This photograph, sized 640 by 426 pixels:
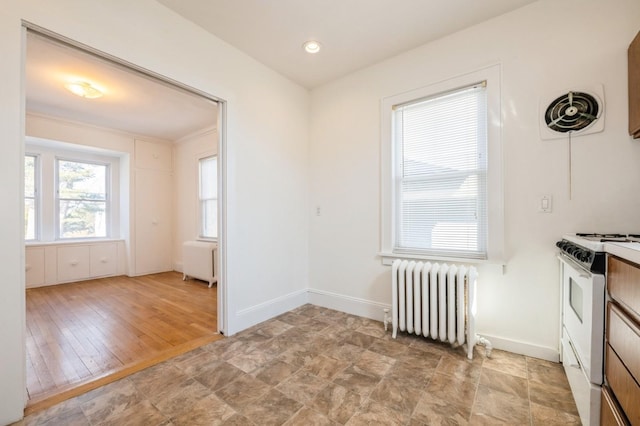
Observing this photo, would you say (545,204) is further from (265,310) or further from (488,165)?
(265,310)

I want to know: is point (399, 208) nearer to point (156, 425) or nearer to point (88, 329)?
point (156, 425)

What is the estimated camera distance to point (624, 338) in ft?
3.31

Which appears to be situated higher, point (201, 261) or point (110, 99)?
point (110, 99)

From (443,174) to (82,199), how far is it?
6.21 metres

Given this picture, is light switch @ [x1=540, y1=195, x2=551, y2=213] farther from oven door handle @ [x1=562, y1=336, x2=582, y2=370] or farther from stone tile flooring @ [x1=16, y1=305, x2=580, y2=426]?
stone tile flooring @ [x1=16, y1=305, x2=580, y2=426]

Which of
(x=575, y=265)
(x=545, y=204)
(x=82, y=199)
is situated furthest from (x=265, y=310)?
→ (x=82, y=199)

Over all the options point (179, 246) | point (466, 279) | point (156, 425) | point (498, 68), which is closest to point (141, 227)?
point (179, 246)

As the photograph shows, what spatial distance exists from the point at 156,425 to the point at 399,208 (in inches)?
96.3

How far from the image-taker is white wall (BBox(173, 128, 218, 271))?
202 inches

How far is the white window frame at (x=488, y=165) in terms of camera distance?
2.18m

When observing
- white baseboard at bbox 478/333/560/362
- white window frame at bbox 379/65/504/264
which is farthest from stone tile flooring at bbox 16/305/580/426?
white window frame at bbox 379/65/504/264

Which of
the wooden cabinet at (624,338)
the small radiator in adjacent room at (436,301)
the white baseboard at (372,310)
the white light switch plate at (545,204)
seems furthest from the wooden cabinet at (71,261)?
the wooden cabinet at (624,338)

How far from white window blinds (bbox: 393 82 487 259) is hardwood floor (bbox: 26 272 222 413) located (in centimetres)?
221

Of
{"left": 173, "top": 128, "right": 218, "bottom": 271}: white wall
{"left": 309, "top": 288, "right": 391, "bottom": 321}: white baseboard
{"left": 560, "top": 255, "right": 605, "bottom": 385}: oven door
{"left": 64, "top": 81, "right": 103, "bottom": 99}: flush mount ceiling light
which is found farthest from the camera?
{"left": 173, "top": 128, "right": 218, "bottom": 271}: white wall
